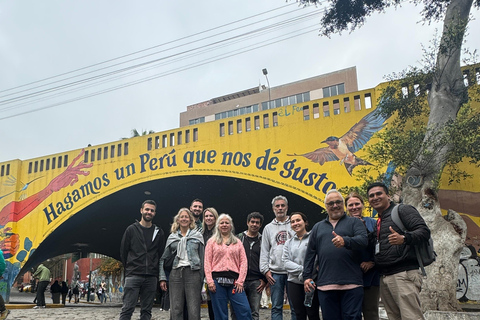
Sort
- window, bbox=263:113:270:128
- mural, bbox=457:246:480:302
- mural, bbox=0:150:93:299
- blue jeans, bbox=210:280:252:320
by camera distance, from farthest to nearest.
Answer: mural, bbox=0:150:93:299 → window, bbox=263:113:270:128 → mural, bbox=457:246:480:302 → blue jeans, bbox=210:280:252:320

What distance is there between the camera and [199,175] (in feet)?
43.2

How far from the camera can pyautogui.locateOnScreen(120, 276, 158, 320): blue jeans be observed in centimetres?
520

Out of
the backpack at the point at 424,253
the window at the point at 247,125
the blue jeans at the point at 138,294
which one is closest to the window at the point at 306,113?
the window at the point at 247,125

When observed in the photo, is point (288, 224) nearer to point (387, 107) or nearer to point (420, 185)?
point (420, 185)

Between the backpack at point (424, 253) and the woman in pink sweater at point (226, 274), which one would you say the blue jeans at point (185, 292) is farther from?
the backpack at point (424, 253)

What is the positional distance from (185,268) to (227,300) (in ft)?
2.02

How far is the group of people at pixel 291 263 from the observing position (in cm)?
378

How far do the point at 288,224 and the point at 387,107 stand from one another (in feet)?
15.9

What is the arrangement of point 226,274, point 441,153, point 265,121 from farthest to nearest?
point 265,121 < point 441,153 < point 226,274

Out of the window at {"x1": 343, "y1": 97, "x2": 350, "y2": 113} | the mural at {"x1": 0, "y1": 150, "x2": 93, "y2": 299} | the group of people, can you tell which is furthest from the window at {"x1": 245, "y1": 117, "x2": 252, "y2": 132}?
the group of people

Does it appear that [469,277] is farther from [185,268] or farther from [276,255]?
[185,268]

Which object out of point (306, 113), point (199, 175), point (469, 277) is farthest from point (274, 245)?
point (199, 175)

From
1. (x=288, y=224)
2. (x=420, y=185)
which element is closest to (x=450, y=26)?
(x=420, y=185)

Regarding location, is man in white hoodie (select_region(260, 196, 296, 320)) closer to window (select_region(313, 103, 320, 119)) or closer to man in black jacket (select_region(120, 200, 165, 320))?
man in black jacket (select_region(120, 200, 165, 320))
